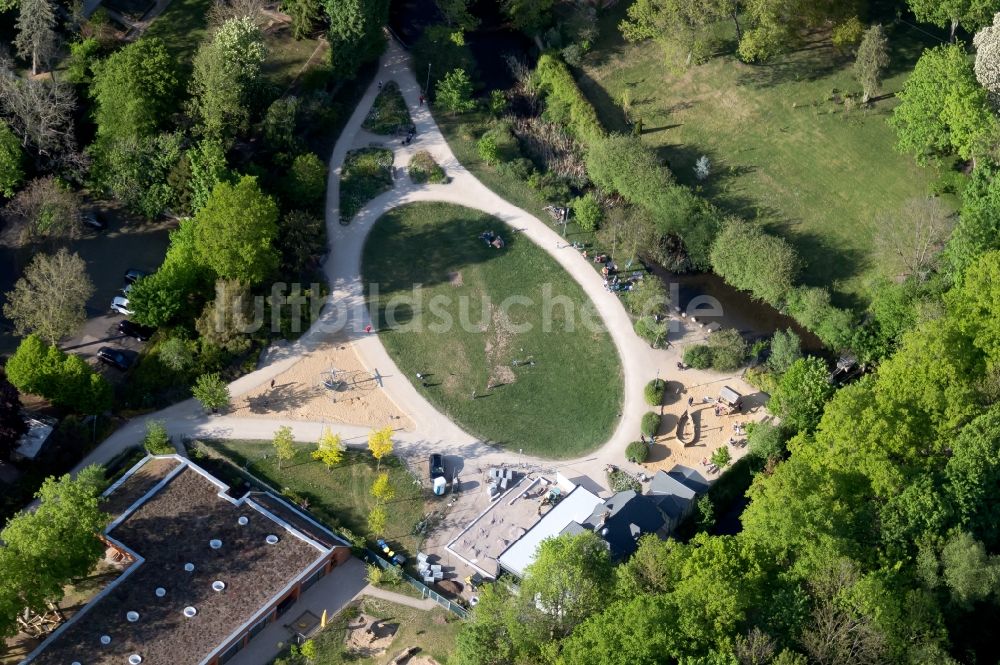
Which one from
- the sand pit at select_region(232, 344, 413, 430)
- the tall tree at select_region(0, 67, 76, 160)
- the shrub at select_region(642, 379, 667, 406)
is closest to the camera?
the sand pit at select_region(232, 344, 413, 430)

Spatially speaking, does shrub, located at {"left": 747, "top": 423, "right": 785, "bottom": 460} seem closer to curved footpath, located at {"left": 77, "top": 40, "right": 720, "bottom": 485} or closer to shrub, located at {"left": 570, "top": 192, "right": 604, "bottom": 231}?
curved footpath, located at {"left": 77, "top": 40, "right": 720, "bottom": 485}

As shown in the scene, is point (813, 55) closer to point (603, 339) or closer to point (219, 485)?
point (603, 339)

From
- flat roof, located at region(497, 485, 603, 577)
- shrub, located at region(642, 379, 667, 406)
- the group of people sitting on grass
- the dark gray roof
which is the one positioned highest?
the group of people sitting on grass

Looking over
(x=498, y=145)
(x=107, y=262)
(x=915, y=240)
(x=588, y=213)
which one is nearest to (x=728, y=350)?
(x=588, y=213)

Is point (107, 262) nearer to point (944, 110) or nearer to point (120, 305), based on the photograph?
point (120, 305)

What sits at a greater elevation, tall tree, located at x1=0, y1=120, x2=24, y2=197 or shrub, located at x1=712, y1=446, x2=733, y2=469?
tall tree, located at x1=0, y1=120, x2=24, y2=197

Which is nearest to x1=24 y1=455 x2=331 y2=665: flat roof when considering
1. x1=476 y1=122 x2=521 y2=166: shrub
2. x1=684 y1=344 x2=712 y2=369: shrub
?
x1=684 y1=344 x2=712 y2=369: shrub
